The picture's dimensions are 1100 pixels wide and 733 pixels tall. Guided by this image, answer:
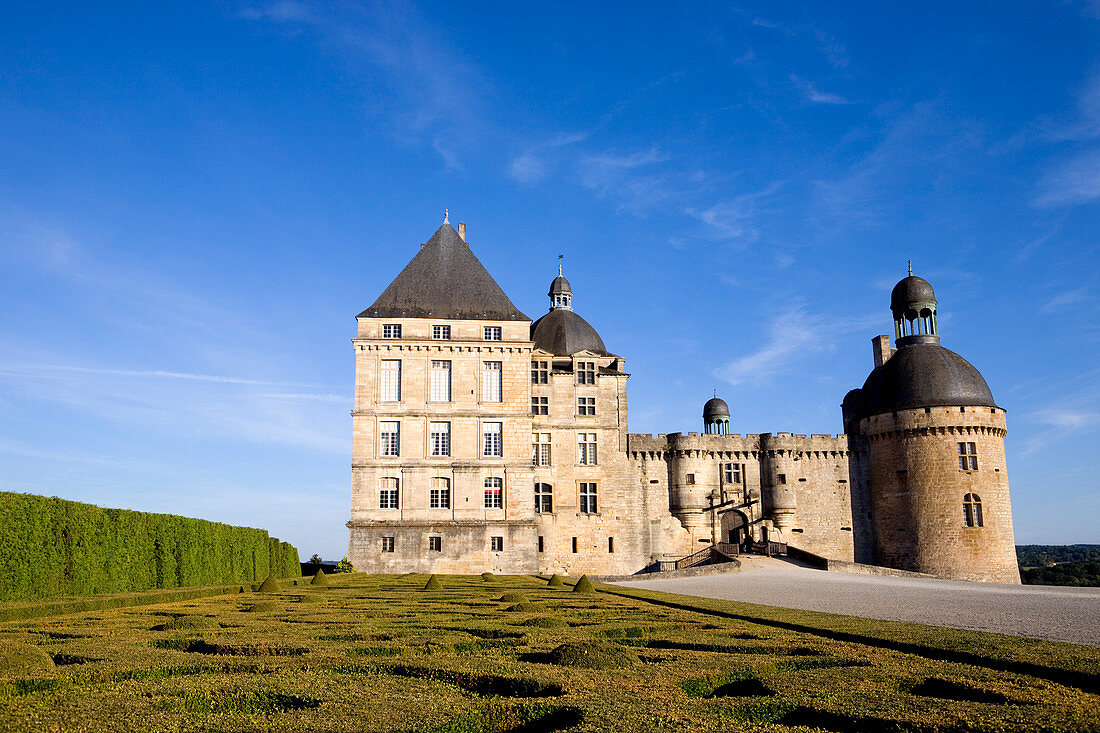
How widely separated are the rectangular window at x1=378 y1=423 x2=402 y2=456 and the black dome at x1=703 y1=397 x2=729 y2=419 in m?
27.3

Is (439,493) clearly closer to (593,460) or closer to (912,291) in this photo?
(593,460)

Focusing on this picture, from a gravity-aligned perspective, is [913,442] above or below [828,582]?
above

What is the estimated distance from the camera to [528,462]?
155 feet

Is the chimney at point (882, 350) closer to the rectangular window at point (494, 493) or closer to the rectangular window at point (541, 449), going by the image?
the rectangular window at point (541, 449)

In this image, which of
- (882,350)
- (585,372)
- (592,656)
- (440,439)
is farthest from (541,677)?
(882,350)

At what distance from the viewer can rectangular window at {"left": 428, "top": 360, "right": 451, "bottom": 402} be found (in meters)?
47.5

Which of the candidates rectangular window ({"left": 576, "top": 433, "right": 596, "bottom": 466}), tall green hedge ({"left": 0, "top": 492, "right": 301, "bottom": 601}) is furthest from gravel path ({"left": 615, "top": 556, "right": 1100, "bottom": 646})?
tall green hedge ({"left": 0, "top": 492, "right": 301, "bottom": 601})

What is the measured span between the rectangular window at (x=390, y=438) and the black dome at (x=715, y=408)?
2729cm

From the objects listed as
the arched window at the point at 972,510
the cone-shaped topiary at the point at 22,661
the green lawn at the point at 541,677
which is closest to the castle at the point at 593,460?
the arched window at the point at 972,510

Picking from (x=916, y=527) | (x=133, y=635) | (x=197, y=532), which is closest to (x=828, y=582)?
(x=916, y=527)

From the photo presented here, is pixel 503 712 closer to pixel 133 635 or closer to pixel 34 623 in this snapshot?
pixel 133 635

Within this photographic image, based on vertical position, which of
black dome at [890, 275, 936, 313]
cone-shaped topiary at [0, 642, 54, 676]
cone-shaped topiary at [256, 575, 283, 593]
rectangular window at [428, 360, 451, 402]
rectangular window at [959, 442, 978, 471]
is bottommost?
cone-shaped topiary at [256, 575, 283, 593]

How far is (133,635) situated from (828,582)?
27769 mm

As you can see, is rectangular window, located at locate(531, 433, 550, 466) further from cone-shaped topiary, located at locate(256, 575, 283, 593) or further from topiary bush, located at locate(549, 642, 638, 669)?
topiary bush, located at locate(549, 642, 638, 669)
